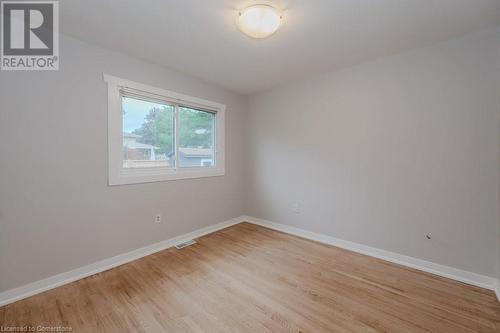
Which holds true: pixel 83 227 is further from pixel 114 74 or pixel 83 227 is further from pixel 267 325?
pixel 267 325

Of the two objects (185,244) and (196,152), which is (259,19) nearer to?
(196,152)

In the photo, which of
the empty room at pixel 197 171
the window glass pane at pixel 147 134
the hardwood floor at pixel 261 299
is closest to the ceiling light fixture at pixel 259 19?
the empty room at pixel 197 171

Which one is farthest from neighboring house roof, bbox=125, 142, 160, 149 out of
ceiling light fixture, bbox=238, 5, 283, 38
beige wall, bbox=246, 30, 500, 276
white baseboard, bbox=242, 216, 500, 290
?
white baseboard, bbox=242, 216, 500, 290

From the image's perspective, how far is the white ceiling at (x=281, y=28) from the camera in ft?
5.47

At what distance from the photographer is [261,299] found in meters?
1.79

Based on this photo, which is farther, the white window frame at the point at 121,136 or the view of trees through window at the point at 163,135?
the view of trees through window at the point at 163,135

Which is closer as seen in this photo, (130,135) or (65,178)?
(65,178)

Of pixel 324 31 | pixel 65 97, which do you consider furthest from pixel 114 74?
pixel 324 31

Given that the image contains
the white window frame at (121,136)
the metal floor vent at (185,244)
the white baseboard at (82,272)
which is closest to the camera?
the white baseboard at (82,272)

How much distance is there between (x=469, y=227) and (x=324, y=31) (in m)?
2.44

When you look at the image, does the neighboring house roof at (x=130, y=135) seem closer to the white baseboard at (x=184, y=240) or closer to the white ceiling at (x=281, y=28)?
the white ceiling at (x=281, y=28)

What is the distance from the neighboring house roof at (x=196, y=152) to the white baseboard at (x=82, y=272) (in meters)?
1.23

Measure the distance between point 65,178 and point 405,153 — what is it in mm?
3683

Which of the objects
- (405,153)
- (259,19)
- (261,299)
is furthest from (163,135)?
(405,153)
